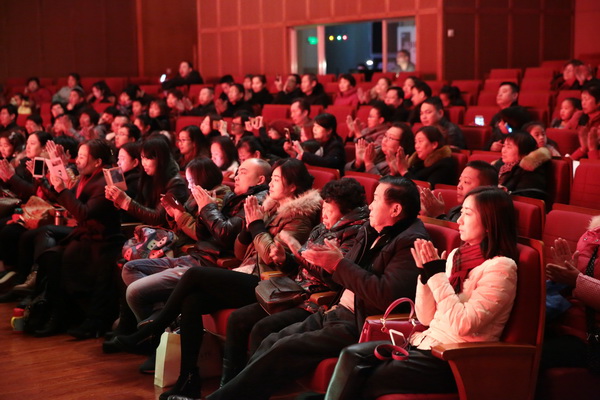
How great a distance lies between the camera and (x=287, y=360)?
2.91 meters

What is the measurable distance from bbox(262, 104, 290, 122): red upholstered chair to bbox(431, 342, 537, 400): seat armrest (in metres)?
5.84

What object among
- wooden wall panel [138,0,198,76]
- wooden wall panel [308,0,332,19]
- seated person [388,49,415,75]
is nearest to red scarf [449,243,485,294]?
seated person [388,49,415,75]

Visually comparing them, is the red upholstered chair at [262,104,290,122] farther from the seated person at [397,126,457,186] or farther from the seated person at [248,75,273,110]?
the seated person at [397,126,457,186]

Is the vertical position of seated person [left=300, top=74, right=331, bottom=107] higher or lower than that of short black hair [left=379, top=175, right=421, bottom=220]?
higher

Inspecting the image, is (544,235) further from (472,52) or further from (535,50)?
(535,50)

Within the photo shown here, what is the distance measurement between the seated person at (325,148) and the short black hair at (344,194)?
224cm

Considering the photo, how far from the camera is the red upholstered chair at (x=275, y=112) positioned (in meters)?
8.23

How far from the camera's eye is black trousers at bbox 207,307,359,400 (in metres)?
2.91

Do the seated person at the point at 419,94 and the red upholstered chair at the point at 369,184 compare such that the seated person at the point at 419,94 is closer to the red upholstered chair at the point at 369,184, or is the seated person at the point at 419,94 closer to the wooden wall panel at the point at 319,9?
the red upholstered chair at the point at 369,184

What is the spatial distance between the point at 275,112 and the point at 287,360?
5.66 m

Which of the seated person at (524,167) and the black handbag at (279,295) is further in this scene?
the seated person at (524,167)

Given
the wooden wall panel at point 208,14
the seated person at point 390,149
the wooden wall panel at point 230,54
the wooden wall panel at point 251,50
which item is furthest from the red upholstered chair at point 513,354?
the wooden wall panel at point 208,14

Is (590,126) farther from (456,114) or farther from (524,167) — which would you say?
(524,167)

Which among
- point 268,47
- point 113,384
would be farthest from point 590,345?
point 268,47
